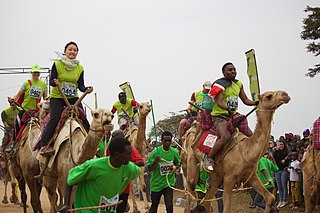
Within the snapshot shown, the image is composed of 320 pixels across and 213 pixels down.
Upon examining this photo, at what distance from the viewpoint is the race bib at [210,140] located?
1094 centimetres

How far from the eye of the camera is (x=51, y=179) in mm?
11055

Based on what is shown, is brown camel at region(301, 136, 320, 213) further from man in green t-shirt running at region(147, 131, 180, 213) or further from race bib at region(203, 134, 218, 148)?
man in green t-shirt running at region(147, 131, 180, 213)

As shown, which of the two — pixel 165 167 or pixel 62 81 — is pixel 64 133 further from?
pixel 165 167

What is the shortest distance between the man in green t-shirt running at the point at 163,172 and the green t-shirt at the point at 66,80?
2459mm

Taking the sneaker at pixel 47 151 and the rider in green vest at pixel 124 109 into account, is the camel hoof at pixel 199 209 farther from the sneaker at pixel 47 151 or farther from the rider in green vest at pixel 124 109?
the rider in green vest at pixel 124 109

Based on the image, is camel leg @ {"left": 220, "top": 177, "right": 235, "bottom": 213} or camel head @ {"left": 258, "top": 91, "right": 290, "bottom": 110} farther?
camel leg @ {"left": 220, "top": 177, "right": 235, "bottom": 213}

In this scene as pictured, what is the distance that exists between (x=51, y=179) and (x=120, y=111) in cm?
625

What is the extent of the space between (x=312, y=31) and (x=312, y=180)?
6.88 metres

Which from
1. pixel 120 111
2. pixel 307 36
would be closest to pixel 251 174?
pixel 120 111

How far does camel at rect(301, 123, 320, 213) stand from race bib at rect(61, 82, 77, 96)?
213 inches

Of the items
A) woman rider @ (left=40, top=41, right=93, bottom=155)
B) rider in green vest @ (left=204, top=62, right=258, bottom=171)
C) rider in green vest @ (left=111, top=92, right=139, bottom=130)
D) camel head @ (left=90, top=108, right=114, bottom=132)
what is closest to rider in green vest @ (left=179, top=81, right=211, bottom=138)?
rider in green vest @ (left=111, top=92, right=139, bottom=130)

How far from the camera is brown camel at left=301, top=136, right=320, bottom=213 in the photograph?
39.1ft

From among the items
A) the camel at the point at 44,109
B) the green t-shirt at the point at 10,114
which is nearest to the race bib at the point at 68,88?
the camel at the point at 44,109

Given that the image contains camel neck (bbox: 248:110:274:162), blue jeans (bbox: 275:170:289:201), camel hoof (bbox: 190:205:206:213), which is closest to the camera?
camel neck (bbox: 248:110:274:162)
